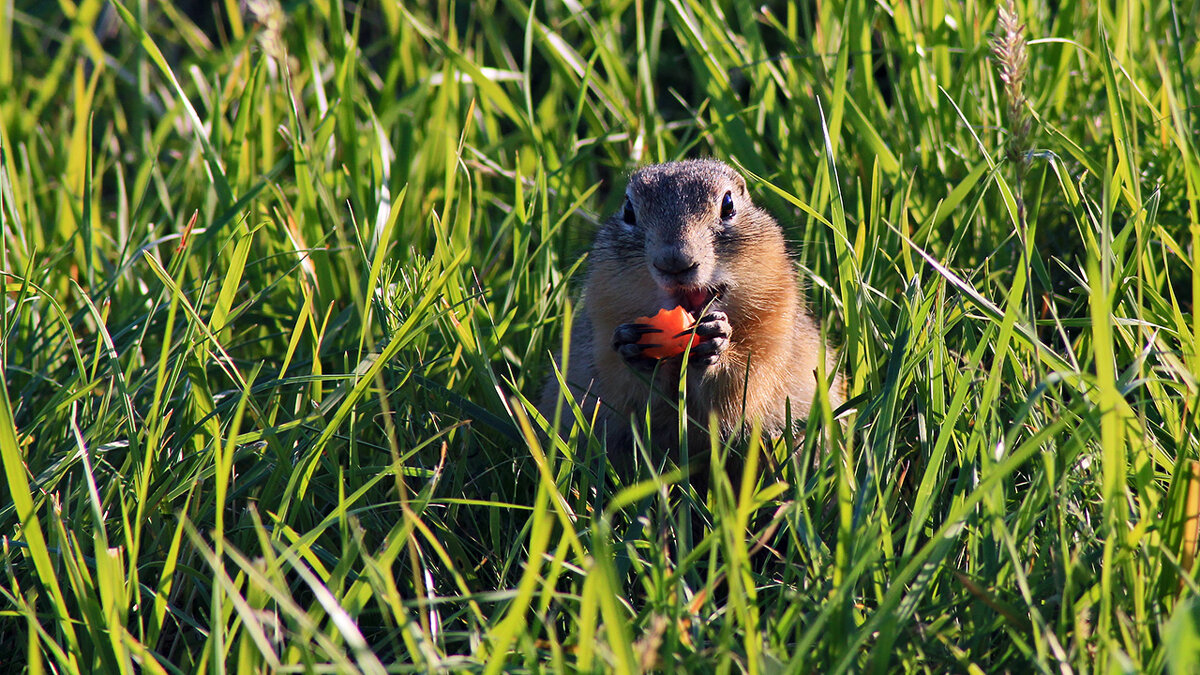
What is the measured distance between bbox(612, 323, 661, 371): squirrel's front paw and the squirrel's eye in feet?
2.19

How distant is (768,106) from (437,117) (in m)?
1.56

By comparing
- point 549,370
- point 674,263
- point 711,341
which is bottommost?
point 549,370

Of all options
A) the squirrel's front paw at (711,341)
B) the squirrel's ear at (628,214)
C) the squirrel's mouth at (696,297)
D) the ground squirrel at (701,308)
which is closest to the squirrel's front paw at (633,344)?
the ground squirrel at (701,308)

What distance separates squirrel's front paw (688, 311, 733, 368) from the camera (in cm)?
362

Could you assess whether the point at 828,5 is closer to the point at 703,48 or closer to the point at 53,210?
the point at 703,48

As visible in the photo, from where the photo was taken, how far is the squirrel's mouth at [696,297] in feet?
12.9

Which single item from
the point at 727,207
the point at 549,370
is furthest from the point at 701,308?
the point at 549,370

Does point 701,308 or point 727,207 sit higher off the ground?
point 727,207

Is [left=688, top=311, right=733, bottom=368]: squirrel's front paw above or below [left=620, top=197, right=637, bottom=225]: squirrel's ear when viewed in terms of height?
below

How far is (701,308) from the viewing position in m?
3.94

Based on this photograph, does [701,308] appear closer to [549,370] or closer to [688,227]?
[688,227]

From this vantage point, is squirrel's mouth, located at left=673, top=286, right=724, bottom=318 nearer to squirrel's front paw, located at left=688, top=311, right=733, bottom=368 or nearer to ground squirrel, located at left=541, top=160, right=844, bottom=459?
ground squirrel, located at left=541, top=160, right=844, bottom=459

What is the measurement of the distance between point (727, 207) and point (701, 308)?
42 cm

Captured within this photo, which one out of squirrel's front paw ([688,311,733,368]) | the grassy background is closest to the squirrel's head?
squirrel's front paw ([688,311,733,368])
